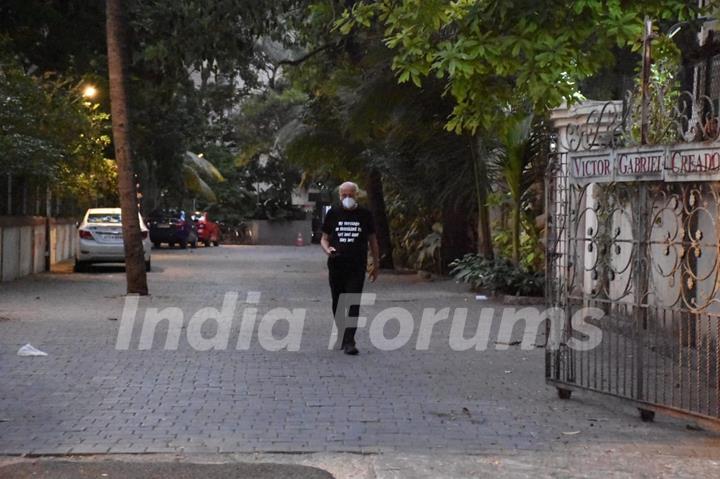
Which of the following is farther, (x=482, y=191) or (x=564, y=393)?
(x=482, y=191)

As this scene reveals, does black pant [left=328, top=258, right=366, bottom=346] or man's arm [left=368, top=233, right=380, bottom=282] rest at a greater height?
man's arm [left=368, top=233, right=380, bottom=282]

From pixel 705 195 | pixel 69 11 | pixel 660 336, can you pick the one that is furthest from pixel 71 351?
pixel 69 11

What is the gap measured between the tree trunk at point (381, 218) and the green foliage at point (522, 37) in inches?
704

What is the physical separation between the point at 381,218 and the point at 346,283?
16.5 m

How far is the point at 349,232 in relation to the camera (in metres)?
11.9

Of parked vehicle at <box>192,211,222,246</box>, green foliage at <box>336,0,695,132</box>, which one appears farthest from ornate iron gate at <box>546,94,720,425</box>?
parked vehicle at <box>192,211,222,246</box>

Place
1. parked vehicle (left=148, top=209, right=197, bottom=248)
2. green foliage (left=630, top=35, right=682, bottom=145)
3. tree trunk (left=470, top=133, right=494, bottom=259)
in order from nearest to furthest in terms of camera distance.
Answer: green foliage (left=630, top=35, right=682, bottom=145), tree trunk (left=470, top=133, right=494, bottom=259), parked vehicle (left=148, top=209, right=197, bottom=248)

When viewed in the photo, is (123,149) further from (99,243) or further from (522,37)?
(522,37)

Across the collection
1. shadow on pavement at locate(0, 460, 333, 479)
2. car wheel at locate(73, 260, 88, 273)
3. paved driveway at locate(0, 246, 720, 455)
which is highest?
car wheel at locate(73, 260, 88, 273)

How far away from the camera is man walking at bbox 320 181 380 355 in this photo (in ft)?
38.9

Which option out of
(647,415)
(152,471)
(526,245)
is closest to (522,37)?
(647,415)

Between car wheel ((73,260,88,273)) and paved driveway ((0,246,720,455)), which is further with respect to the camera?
car wheel ((73,260,88,273))

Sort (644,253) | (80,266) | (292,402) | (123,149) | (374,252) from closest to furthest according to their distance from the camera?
(644,253), (292,402), (374,252), (123,149), (80,266)

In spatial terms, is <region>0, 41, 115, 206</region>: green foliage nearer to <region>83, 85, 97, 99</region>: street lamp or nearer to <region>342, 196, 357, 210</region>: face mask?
<region>83, 85, 97, 99</region>: street lamp
